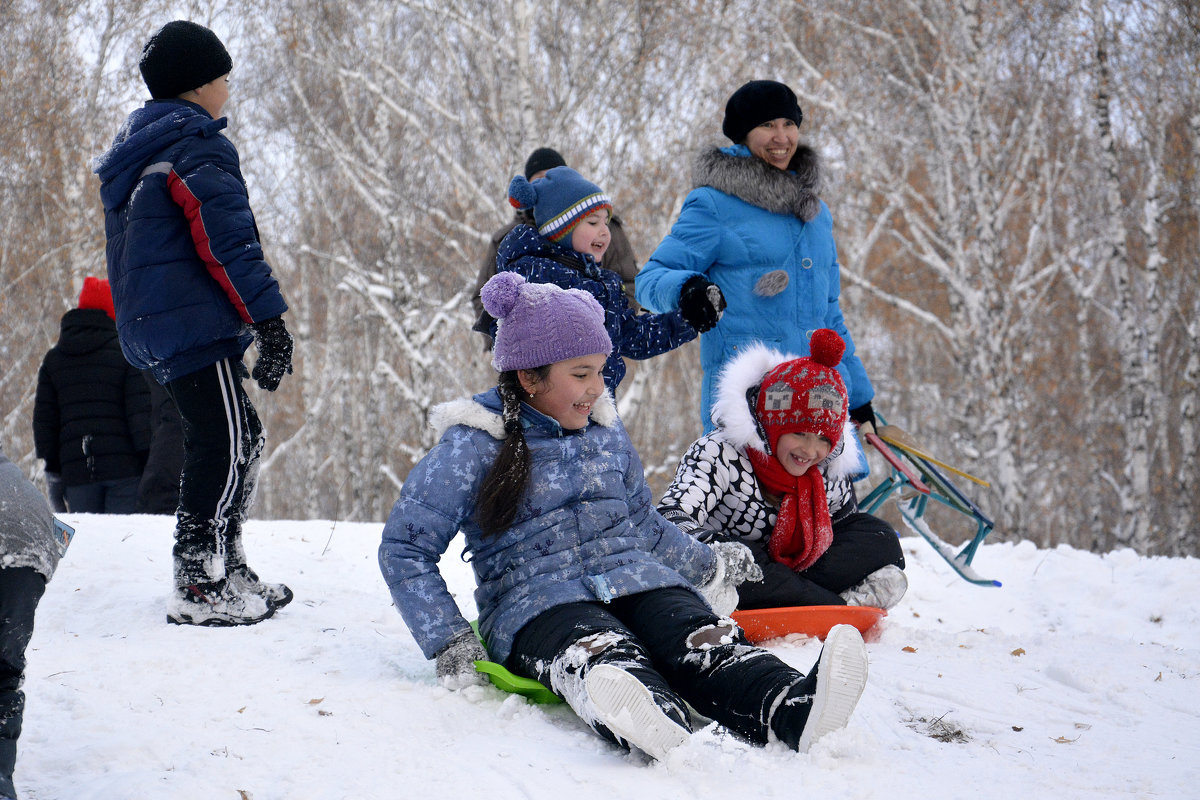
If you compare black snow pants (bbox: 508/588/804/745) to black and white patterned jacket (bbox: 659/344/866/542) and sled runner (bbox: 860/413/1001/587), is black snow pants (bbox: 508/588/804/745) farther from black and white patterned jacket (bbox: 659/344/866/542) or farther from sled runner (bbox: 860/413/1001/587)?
sled runner (bbox: 860/413/1001/587)

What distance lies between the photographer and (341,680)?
103 inches

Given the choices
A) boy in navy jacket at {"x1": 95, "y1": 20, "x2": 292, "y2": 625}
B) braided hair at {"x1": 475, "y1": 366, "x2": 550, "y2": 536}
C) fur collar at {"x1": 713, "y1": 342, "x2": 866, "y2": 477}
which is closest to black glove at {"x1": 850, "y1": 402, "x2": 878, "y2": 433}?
fur collar at {"x1": 713, "y1": 342, "x2": 866, "y2": 477}

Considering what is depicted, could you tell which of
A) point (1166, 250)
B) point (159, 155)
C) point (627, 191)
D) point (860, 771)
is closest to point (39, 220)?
point (627, 191)

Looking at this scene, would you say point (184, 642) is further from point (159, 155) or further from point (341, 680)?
point (159, 155)

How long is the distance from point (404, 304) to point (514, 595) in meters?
8.23

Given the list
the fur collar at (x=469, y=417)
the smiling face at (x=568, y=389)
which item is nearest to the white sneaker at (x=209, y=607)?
the fur collar at (x=469, y=417)

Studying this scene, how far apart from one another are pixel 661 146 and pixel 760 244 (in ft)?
23.5

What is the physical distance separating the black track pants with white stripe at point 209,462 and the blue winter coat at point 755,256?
169cm

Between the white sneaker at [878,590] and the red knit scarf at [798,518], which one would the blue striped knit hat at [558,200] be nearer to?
the red knit scarf at [798,518]

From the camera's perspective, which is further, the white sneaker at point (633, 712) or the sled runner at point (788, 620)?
the sled runner at point (788, 620)

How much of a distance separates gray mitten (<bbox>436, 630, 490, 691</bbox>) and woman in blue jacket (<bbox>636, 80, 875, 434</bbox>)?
67.9 inches

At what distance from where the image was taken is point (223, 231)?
3002 mm

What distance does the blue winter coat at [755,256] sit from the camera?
3.96m

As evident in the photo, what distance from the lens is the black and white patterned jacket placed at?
135 inches
